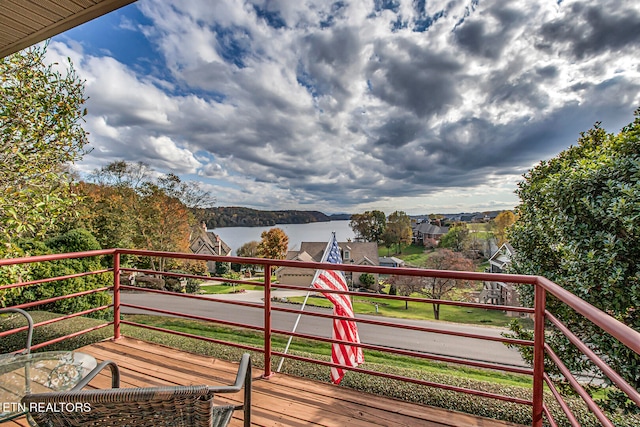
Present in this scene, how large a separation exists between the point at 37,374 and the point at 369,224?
2973 centimetres

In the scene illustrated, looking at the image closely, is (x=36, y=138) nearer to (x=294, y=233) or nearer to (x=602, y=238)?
(x=602, y=238)

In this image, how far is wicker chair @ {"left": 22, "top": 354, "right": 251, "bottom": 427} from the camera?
0.77 m

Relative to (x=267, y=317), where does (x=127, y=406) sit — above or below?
above

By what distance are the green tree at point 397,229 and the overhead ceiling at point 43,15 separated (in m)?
30.2

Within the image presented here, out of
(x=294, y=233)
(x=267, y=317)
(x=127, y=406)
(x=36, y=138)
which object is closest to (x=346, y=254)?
(x=294, y=233)

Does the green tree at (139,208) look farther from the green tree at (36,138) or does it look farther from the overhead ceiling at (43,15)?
the overhead ceiling at (43,15)

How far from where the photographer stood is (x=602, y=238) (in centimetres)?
317

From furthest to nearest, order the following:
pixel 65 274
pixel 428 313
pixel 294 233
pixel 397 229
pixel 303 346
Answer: pixel 294 233 < pixel 397 229 < pixel 428 313 < pixel 303 346 < pixel 65 274

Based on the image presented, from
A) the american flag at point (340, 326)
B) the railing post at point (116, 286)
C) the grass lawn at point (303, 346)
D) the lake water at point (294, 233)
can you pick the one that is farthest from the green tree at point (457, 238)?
the railing post at point (116, 286)

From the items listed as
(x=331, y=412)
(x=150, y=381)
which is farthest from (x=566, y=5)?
(x=150, y=381)

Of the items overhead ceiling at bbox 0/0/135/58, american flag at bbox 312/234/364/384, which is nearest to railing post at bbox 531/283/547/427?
american flag at bbox 312/234/364/384

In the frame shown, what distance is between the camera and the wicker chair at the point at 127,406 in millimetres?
775

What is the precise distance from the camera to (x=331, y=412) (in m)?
2.00

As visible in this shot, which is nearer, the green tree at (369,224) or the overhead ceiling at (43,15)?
the overhead ceiling at (43,15)
